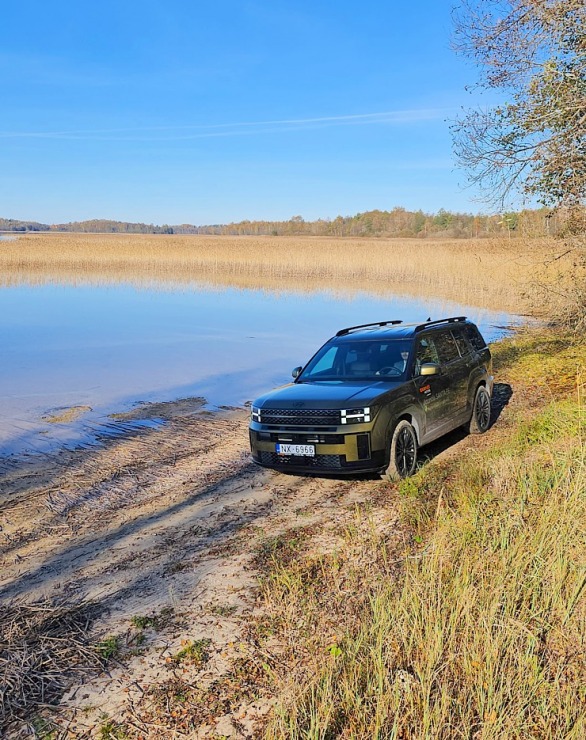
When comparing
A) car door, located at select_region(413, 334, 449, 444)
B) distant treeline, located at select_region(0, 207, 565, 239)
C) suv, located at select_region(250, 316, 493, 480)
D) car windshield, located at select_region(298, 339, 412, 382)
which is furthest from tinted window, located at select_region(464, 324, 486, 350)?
distant treeline, located at select_region(0, 207, 565, 239)

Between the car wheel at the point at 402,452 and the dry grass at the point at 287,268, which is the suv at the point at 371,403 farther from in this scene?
the dry grass at the point at 287,268

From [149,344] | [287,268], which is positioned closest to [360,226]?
[287,268]

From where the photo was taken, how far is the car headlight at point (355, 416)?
7.48 m

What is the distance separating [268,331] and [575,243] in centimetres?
1071

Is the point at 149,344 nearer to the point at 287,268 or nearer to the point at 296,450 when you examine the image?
the point at 296,450

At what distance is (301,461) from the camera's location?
7.68 m

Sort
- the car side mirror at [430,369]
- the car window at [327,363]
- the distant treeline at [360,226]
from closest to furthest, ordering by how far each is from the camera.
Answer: the car side mirror at [430,369] → the car window at [327,363] → the distant treeline at [360,226]

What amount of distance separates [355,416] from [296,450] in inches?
30.2

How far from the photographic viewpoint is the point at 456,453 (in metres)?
9.17

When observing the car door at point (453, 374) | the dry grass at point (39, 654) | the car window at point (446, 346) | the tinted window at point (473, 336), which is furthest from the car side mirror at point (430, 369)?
the dry grass at point (39, 654)

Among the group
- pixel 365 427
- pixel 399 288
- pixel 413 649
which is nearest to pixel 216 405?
pixel 365 427


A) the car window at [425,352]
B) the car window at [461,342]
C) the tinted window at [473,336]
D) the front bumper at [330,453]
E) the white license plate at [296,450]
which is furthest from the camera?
the tinted window at [473,336]

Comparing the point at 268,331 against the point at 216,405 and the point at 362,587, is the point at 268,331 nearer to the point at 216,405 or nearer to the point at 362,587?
the point at 216,405

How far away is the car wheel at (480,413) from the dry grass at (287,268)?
18.3 m
